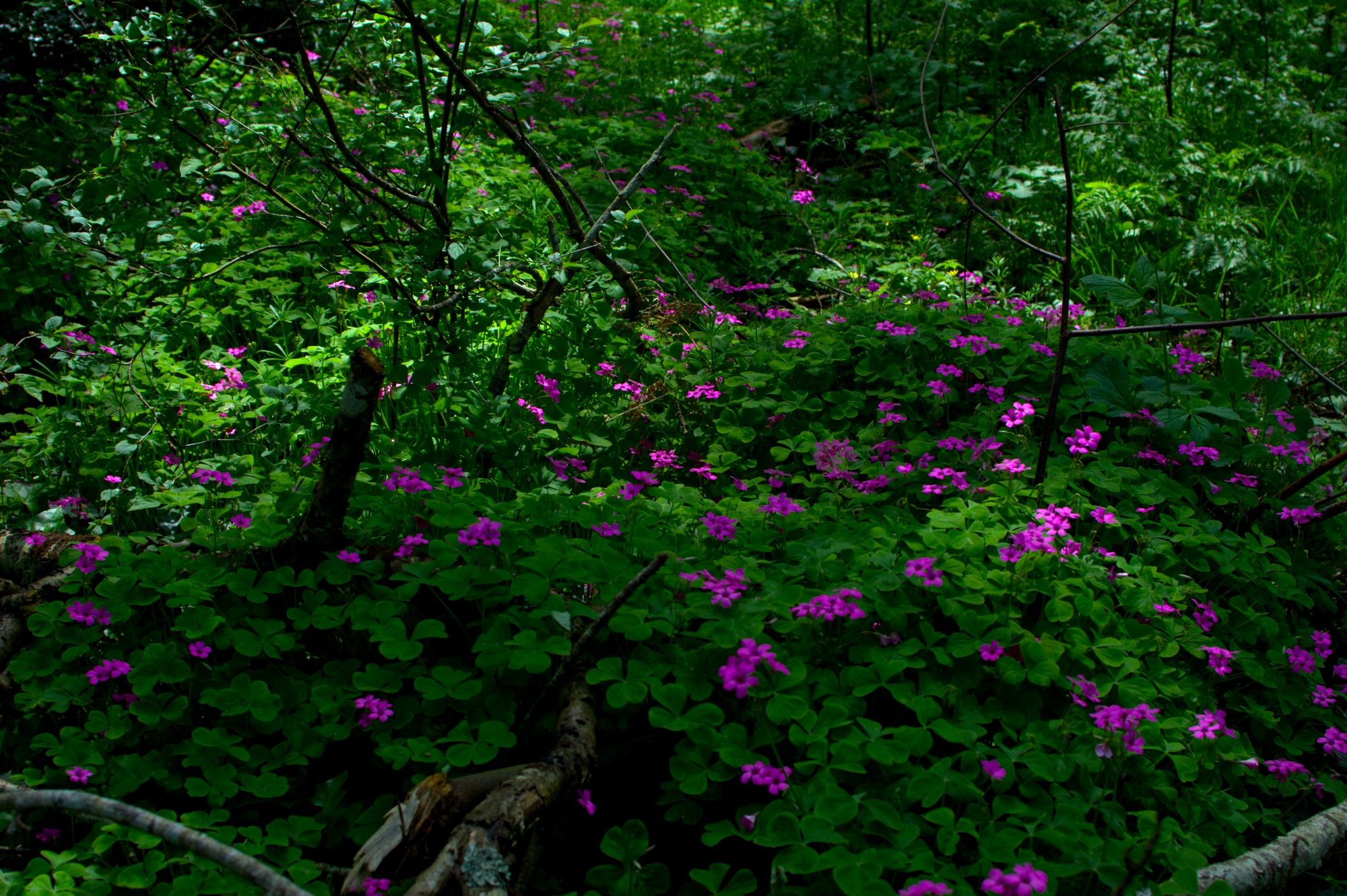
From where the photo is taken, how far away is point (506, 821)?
1601 mm

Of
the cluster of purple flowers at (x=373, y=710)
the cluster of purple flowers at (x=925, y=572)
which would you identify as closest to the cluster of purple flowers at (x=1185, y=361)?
the cluster of purple flowers at (x=925, y=572)

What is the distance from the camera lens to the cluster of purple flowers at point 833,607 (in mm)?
1910

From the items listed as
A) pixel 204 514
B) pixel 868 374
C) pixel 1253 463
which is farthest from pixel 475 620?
pixel 1253 463

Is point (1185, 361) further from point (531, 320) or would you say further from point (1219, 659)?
point (531, 320)

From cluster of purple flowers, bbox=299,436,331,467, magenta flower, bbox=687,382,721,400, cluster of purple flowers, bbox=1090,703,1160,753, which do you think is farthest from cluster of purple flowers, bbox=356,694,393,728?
magenta flower, bbox=687,382,721,400

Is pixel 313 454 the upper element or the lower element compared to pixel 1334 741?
upper

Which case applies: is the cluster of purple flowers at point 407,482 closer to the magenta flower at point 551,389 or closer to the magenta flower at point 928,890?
the magenta flower at point 551,389

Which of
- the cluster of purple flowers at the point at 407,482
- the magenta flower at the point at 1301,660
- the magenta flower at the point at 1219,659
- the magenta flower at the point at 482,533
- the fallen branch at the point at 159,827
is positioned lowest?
the fallen branch at the point at 159,827

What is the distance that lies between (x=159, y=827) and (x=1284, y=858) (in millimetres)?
2323

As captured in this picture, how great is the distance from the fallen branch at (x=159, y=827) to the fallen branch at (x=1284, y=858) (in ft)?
5.67

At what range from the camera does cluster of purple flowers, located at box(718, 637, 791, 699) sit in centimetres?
176

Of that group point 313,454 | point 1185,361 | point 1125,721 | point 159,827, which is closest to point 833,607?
point 1125,721

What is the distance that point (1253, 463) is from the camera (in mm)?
3031

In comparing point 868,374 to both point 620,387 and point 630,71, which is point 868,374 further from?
point 630,71
